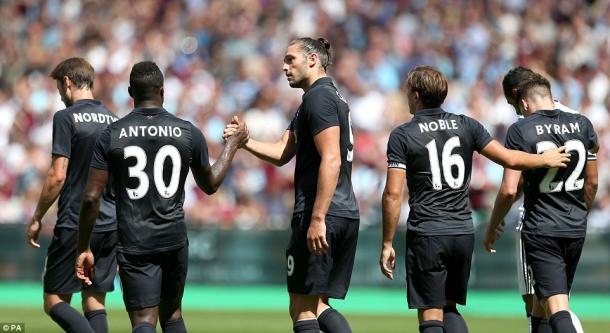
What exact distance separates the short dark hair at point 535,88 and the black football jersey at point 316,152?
1.59 meters

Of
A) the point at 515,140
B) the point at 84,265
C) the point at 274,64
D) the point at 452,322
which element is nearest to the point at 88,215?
the point at 84,265

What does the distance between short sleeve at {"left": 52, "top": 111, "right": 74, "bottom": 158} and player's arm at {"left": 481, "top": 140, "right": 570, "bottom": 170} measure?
3.28 meters

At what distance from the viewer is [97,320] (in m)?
10.0

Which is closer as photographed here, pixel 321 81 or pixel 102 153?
pixel 102 153

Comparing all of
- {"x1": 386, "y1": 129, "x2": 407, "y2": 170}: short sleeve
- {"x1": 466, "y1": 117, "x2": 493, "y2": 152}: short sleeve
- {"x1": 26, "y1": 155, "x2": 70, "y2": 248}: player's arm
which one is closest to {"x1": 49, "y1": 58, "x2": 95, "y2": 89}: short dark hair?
{"x1": 26, "y1": 155, "x2": 70, "y2": 248}: player's arm

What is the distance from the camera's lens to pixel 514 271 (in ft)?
58.0

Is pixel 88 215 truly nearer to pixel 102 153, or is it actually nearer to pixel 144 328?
pixel 102 153

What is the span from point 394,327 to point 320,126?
6006 mm

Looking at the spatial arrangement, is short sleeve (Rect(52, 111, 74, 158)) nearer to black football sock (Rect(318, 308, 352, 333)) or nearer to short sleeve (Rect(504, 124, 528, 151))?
black football sock (Rect(318, 308, 352, 333))

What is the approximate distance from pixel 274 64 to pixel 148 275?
12.8 metres

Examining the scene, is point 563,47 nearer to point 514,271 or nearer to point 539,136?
point 514,271

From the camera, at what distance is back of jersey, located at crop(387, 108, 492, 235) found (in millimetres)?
8805

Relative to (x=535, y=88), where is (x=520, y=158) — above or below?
below

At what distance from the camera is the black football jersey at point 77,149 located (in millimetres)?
9766
